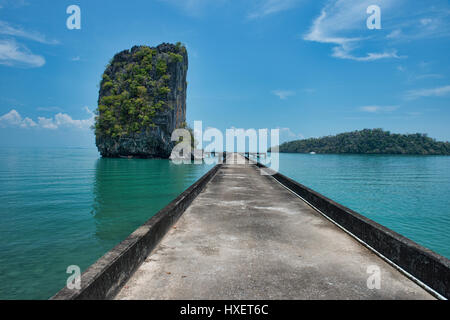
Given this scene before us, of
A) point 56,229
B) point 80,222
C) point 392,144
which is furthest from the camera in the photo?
point 392,144

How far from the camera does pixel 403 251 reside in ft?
11.5

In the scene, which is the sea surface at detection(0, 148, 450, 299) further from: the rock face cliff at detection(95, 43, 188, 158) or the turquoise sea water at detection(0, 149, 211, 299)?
the rock face cliff at detection(95, 43, 188, 158)

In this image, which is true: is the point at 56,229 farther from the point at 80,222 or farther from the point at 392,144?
the point at 392,144

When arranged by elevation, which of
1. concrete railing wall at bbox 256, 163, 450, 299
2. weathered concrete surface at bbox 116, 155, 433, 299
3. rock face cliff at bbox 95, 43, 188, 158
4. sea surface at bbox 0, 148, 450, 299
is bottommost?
sea surface at bbox 0, 148, 450, 299

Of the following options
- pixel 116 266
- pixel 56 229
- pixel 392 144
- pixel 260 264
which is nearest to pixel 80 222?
pixel 56 229

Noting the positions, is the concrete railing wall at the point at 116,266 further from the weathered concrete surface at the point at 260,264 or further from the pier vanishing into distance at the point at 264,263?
the weathered concrete surface at the point at 260,264

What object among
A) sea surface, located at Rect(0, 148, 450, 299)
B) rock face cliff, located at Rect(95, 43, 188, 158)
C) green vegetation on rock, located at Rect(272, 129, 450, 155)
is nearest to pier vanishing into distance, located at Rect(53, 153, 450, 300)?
sea surface, located at Rect(0, 148, 450, 299)

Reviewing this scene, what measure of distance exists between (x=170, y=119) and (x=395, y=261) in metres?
56.1

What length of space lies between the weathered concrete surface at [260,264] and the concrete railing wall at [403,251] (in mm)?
167

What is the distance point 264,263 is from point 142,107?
2218 inches

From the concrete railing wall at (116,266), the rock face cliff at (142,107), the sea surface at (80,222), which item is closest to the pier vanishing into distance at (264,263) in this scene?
the concrete railing wall at (116,266)

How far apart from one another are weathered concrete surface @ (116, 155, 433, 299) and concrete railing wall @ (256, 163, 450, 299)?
0.55 feet

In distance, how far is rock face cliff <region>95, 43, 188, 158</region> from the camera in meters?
55.3

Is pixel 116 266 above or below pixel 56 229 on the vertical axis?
above
